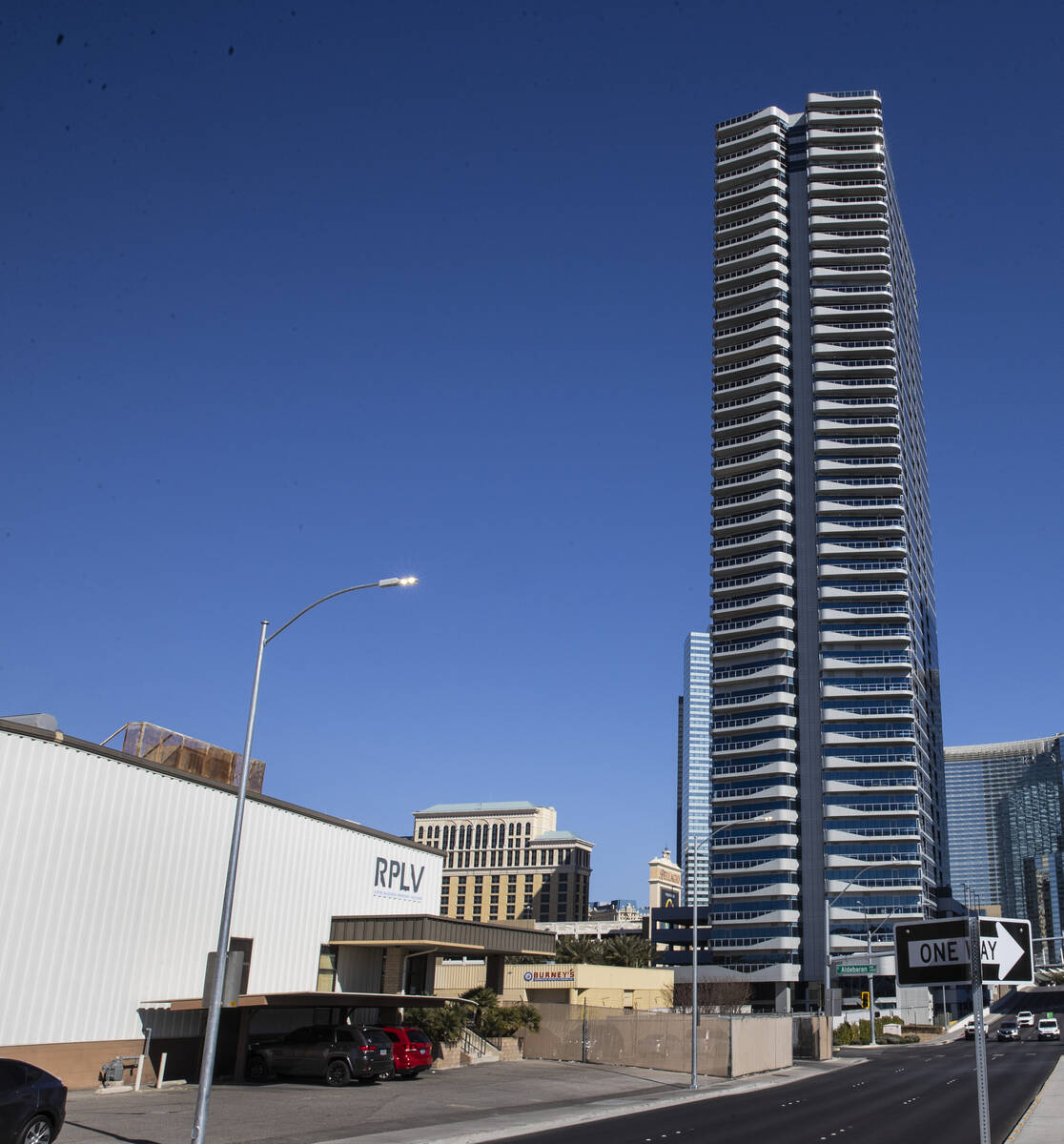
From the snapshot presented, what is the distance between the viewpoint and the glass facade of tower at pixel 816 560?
117062 millimetres

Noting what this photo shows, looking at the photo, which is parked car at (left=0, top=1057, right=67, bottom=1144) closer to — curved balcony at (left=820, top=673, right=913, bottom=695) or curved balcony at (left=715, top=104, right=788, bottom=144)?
curved balcony at (left=820, top=673, right=913, bottom=695)

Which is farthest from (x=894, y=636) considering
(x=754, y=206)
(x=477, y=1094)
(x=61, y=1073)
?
(x=61, y=1073)

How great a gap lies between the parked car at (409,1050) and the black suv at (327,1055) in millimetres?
718

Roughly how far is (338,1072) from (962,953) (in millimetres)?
25521

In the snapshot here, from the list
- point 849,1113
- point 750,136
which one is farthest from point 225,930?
point 750,136

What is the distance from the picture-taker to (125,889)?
3044 centimetres

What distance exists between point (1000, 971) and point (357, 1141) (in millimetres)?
14486

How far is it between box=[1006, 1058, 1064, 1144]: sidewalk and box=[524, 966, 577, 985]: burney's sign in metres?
28.8

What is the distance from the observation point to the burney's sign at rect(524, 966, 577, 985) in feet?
194

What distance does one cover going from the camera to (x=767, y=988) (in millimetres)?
116438

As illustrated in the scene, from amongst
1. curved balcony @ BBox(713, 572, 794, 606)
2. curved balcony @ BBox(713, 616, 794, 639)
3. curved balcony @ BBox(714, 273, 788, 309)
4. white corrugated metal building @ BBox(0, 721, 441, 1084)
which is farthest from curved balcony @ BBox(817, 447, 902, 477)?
white corrugated metal building @ BBox(0, 721, 441, 1084)

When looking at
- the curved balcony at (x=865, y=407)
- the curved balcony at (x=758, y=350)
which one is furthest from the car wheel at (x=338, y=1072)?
the curved balcony at (x=758, y=350)

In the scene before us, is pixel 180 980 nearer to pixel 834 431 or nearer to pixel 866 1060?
pixel 866 1060

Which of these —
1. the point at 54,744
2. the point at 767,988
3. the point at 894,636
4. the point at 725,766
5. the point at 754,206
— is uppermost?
the point at 754,206
